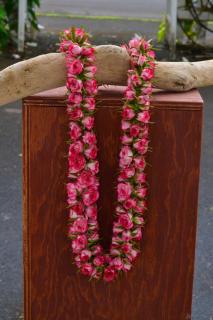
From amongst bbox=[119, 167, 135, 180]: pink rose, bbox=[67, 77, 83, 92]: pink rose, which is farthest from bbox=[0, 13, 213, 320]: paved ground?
bbox=[67, 77, 83, 92]: pink rose

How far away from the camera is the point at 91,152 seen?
2.78 metres

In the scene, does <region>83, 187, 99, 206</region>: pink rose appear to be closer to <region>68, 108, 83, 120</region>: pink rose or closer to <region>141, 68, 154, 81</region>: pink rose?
<region>68, 108, 83, 120</region>: pink rose

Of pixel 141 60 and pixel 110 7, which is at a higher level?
pixel 141 60

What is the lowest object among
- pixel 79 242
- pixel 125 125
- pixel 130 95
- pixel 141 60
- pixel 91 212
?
pixel 79 242

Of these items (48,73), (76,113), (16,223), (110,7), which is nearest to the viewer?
(76,113)

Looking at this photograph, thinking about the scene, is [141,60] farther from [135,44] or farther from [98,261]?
[98,261]

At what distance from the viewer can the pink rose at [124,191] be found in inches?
111

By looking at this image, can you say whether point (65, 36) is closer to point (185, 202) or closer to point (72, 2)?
point (185, 202)

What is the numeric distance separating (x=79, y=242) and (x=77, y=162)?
31 centimetres

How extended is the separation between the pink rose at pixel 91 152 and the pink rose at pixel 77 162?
0.07 feet

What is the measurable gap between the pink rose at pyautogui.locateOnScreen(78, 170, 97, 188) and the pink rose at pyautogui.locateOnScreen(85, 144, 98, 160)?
0.06 m

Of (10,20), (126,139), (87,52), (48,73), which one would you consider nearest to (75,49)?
(87,52)

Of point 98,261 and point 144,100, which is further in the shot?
point 98,261

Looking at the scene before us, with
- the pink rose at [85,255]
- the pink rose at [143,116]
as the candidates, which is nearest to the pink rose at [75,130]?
the pink rose at [143,116]
